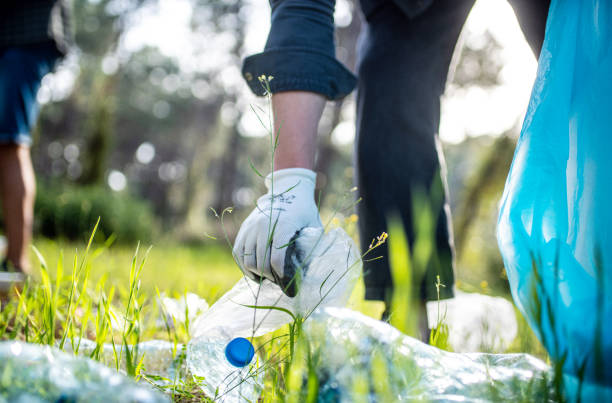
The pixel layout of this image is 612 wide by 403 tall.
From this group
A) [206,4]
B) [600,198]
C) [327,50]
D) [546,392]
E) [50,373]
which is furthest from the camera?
[206,4]

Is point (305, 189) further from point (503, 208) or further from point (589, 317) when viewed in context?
point (589, 317)

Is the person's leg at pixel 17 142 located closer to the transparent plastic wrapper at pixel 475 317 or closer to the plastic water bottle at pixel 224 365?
the plastic water bottle at pixel 224 365

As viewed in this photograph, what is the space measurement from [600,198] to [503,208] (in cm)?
19

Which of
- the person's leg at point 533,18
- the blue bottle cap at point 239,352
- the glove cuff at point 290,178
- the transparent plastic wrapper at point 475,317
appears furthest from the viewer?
the transparent plastic wrapper at point 475,317

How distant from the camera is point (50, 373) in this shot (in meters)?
0.56

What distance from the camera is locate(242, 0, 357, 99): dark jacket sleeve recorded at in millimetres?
1153

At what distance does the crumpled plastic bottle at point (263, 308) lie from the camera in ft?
3.12

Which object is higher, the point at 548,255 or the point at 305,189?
the point at 305,189

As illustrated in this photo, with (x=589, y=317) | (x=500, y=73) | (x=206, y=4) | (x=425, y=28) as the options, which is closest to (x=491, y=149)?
(x=500, y=73)

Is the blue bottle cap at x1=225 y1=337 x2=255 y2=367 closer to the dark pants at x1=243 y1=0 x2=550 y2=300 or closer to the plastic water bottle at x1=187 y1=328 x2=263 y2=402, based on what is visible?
the plastic water bottle at x1=187 y1=328 x2=263 y2=402

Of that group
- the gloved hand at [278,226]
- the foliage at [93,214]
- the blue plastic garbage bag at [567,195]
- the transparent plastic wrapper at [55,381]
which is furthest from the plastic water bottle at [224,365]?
the foliage at [93,214]

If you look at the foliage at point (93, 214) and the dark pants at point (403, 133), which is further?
the foliage at point (93, 214)

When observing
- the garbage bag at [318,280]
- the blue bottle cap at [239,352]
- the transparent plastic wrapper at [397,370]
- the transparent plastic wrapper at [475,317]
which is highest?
the garbage bag at [318,280]

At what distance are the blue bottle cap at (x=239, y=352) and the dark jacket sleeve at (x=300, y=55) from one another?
0.65 metres
